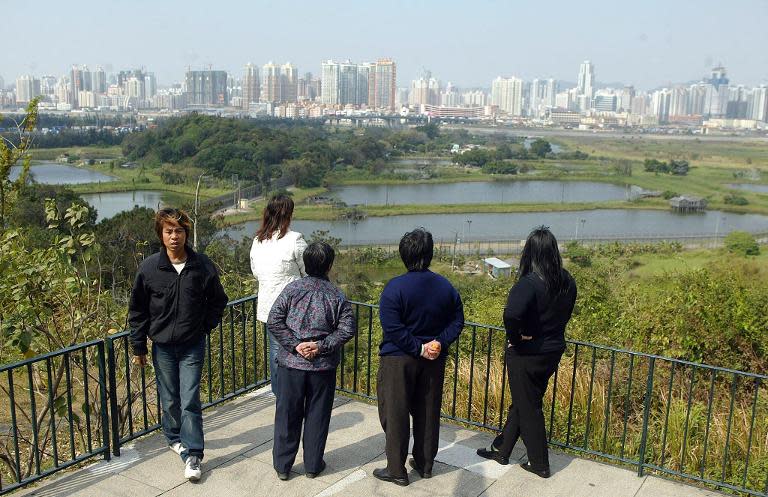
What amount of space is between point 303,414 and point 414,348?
687mm

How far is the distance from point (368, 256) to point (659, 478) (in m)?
38.2

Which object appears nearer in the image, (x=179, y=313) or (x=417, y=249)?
(x=417, y=249)

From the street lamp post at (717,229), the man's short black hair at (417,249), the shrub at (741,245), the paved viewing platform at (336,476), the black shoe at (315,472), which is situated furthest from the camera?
the street lamp post at (717,229)

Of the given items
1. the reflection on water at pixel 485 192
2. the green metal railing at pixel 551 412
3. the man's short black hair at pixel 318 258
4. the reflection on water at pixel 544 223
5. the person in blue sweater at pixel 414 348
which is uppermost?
the man's short black hair at pixel 318 258

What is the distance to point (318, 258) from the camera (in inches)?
130

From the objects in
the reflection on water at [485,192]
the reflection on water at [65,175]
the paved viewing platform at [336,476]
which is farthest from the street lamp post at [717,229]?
the reflection on water at [65,175]

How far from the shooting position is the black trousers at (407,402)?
340cm

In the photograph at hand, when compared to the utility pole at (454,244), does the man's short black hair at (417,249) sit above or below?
above

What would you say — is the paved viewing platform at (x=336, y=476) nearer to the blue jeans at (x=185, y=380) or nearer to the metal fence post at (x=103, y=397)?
the metal fence post at (x=103, y=397)

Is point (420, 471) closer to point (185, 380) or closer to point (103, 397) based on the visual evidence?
point (185, 380)

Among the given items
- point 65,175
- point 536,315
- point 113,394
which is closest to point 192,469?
point 113,394

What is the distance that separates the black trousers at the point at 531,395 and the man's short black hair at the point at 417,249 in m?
0.67

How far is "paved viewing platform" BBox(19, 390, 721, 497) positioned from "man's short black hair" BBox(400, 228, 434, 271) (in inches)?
44.1

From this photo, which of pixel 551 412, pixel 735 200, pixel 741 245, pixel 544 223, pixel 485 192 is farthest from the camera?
pixel 485 192
